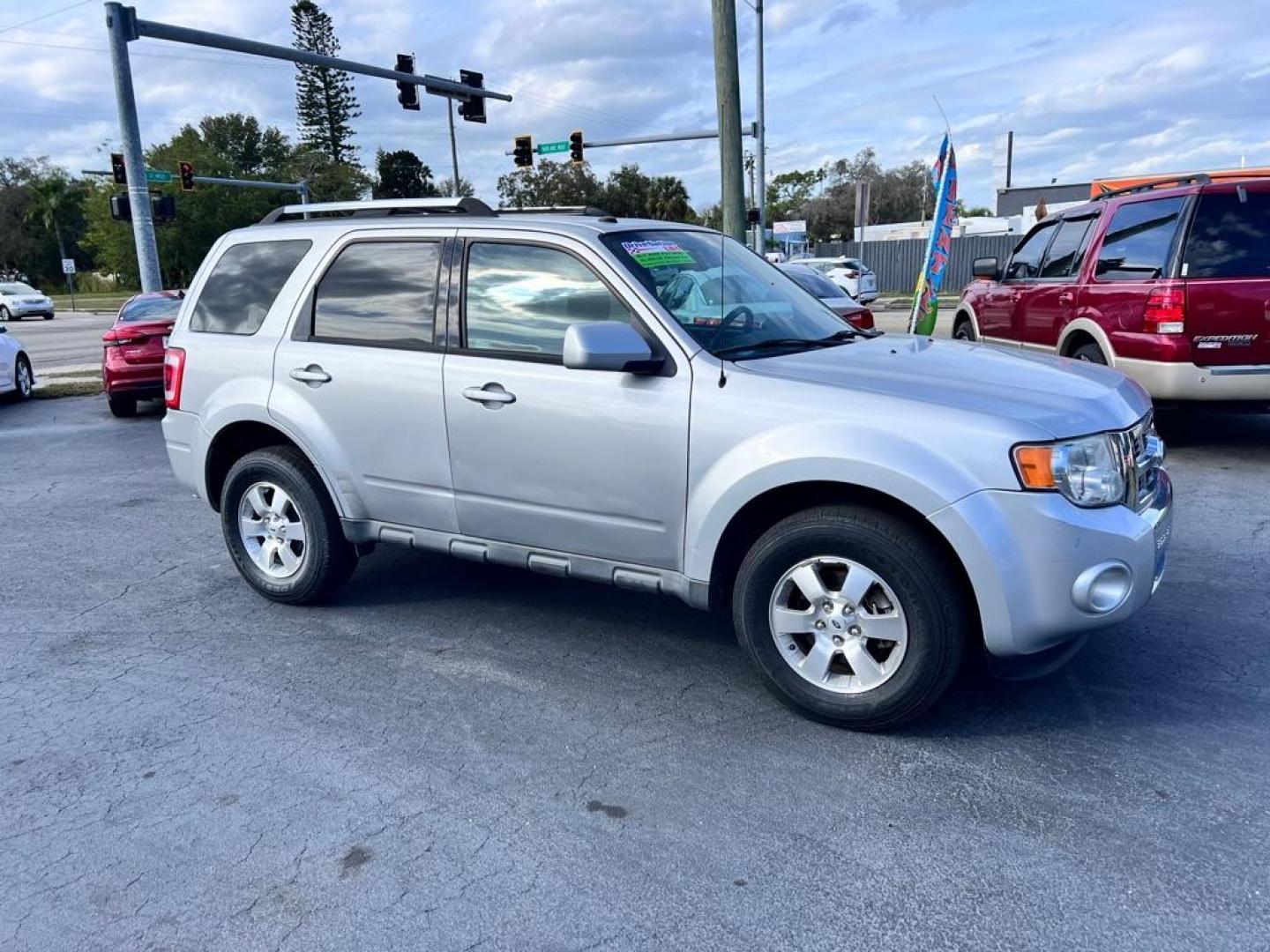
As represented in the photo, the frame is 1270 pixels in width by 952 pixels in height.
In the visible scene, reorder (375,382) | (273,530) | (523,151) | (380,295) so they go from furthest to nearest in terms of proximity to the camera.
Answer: (523,151), (273,530), (380,295), (375,382)

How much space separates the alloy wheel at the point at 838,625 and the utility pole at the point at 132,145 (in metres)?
15.1

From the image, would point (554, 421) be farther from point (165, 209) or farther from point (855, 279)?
point (855, 279)

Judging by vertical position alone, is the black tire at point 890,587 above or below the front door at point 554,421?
below

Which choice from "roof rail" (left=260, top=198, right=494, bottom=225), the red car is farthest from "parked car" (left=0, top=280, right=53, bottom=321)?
"roof rail" (left=260, top=198, right=494, bottom=225)

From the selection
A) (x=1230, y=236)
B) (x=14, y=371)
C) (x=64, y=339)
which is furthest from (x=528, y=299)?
(x=64, y=339)

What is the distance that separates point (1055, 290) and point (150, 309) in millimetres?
11002

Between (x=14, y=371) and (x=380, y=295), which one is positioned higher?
(x=380, y=295)

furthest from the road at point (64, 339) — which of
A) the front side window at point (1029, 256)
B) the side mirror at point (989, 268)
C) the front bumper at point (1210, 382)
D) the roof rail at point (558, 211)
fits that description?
the front bumper at point (1210, 382)

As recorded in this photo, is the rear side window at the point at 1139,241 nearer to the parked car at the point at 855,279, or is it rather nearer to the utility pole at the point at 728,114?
the utility pole at the point at 728,114

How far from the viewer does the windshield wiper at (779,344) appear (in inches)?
155

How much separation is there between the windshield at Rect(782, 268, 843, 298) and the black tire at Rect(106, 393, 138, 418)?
8.09 m

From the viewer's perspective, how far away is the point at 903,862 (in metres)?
2.87

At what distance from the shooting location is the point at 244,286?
512 centimetres

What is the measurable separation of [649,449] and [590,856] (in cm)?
152
